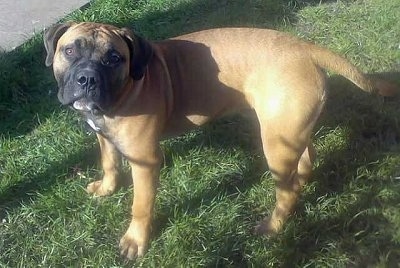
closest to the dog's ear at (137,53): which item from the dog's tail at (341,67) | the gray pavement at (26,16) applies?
the dog's tail at (341,67)

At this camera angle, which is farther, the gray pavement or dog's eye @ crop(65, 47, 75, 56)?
the gray pavement

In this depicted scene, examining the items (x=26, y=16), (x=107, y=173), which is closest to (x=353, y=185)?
(x=107, y=173)

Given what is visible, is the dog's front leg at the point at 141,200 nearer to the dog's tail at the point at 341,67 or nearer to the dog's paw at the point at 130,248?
the dog's paw at the point at 130,248

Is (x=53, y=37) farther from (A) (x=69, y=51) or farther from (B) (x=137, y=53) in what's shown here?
(B) (x=137, y=53)

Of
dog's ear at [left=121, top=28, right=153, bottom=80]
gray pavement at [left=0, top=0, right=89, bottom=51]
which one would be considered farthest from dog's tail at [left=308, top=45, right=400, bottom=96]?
gray pavement at [left=0, top=0, right=89, bottom=51]

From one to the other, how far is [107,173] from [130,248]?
538mm

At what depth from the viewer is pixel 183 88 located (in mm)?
3697

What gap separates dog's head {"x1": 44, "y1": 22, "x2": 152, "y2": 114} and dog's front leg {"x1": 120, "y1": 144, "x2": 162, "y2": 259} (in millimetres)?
325

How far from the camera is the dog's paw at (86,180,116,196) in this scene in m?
4.00

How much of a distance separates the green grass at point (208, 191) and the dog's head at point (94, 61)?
31.8 inches

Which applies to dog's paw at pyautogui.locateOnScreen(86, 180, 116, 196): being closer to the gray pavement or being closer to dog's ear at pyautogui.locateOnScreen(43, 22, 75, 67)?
dog's ear at pyautogui.locateOnScreen(43, 22, 75, 67)

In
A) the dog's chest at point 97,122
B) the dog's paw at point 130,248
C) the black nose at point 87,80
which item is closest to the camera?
the black nose at point 87,80

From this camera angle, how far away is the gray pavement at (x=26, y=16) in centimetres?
536

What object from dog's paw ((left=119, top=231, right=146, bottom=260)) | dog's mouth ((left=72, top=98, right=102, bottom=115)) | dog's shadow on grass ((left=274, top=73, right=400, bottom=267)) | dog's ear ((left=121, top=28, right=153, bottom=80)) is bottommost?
dog's shadow on grass ((left=274, top=73, right=400, bottom=267))
